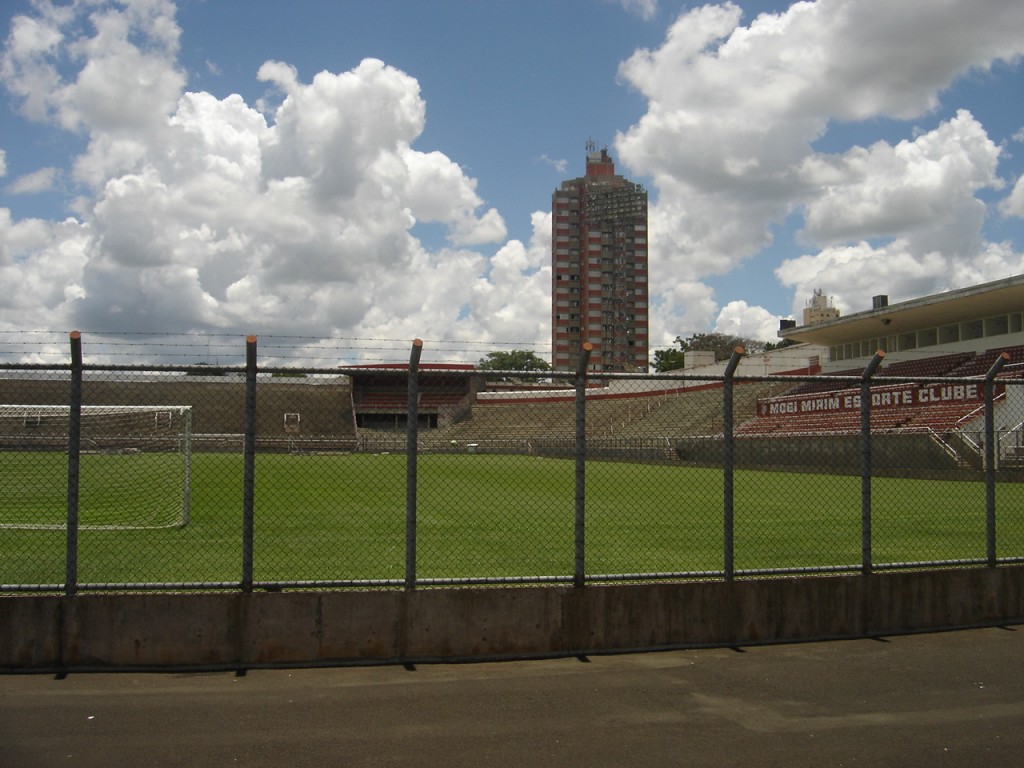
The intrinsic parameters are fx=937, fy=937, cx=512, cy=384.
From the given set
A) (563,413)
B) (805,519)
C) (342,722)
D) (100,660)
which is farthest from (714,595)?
(563,413)

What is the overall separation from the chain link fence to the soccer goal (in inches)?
4.4

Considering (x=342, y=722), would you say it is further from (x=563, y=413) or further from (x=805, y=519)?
(x=563, y=413)

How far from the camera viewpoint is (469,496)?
19875 millimetres

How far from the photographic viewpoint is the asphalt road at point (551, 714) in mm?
5145

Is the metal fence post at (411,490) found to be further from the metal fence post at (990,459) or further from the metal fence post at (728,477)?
the metal fence post at (990,459)

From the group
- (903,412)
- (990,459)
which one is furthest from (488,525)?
(903,412)

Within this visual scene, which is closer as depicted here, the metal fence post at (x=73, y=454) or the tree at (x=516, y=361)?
the metal fence post at (x=73, y=454)

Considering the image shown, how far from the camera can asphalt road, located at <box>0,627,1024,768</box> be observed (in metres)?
5.14

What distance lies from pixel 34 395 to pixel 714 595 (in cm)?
2848

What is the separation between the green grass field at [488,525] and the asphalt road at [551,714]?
255 centimetres

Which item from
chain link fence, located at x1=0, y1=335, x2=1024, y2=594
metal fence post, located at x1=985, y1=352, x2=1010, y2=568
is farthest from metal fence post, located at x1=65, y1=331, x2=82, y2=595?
metal fence post, located at x1=985, y1=352, x2=1010, y2=568

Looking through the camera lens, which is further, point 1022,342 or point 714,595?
point 1022,342

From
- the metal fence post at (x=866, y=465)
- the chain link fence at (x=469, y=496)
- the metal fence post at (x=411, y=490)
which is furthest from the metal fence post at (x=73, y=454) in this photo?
the metal fence post at (x=866, y=465)

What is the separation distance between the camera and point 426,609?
711 cm
